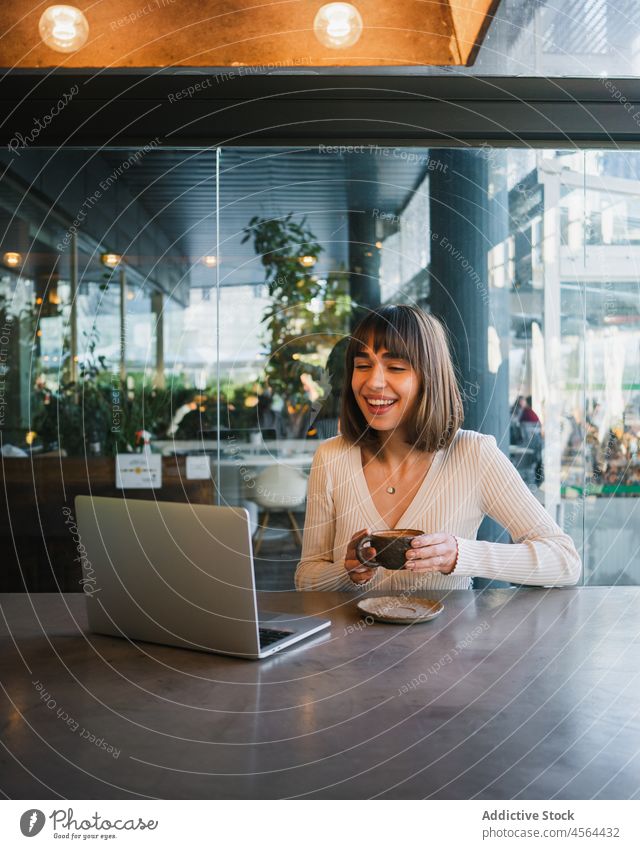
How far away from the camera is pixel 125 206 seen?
3.35 m

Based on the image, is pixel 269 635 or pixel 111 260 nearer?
pixel 269 635

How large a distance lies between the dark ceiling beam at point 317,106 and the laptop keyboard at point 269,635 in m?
1.71

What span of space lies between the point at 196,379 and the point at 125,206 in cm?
81

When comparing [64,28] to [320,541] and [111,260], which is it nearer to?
[111,260]

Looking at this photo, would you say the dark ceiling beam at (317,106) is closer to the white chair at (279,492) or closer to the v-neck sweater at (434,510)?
the v-neck sweater at (434,510)

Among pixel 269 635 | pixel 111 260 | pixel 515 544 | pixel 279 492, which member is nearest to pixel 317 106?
pixel 111 260

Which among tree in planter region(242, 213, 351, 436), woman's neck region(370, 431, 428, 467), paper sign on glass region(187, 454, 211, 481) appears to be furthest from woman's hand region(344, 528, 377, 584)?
tree in planter region(242, 213, 351, 436)

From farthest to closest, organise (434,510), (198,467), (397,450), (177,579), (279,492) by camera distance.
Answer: (279,492), (198,467), (397,450), (434,510), (177,579)

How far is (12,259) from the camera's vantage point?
10.8 feet

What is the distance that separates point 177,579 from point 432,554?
0.55m

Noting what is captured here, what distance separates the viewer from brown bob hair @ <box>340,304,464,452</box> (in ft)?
6.48

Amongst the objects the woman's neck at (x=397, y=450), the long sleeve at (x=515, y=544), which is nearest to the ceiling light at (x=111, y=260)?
the woman's neck at (x=397, y=450)

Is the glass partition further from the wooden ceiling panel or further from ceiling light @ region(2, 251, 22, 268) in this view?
the wooden ceiling panel
